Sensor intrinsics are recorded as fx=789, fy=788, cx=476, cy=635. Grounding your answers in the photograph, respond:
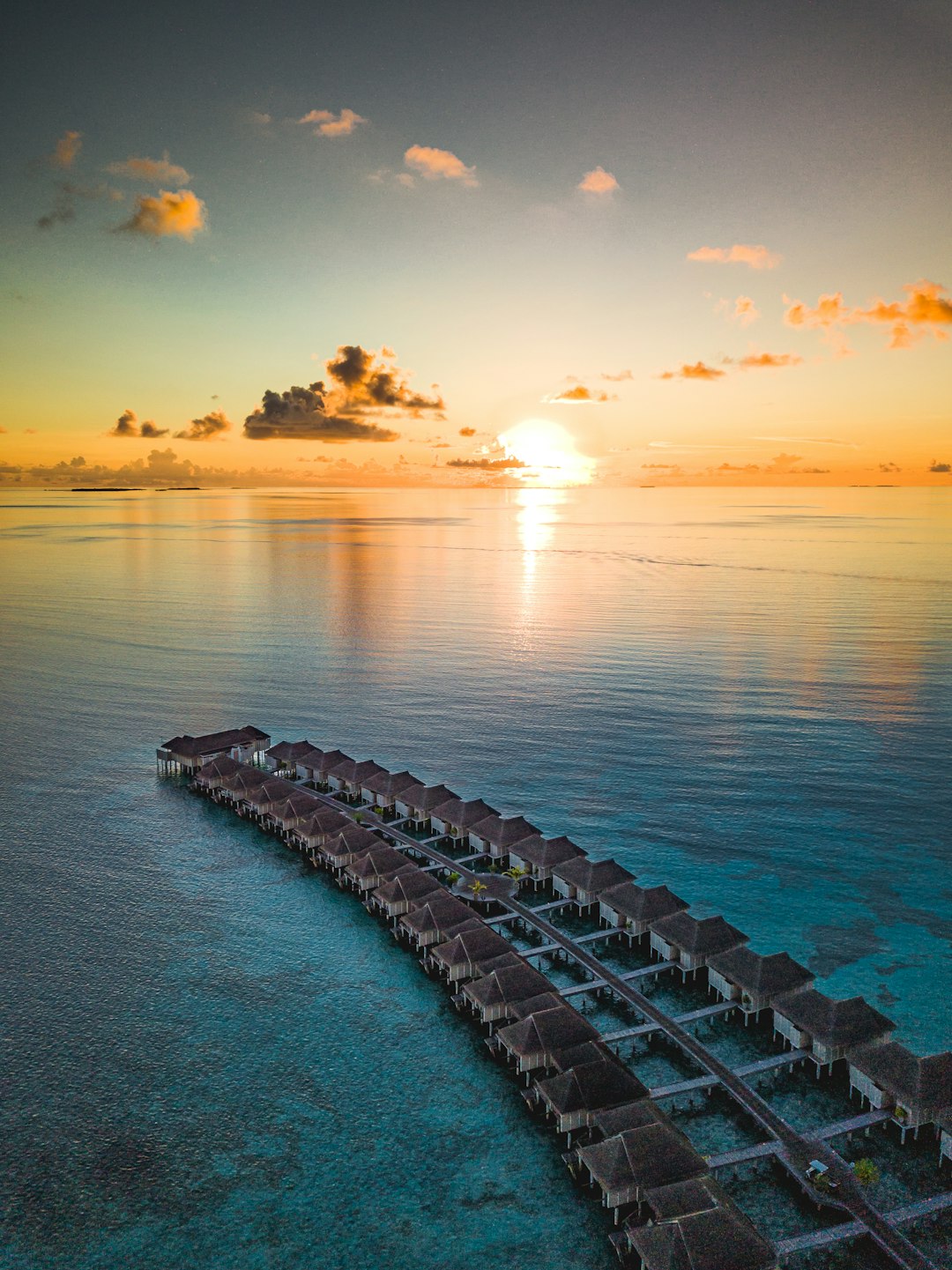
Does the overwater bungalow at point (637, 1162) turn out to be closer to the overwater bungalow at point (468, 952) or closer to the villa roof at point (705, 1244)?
the villa roof at point (705, 1244)

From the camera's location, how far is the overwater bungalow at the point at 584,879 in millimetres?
47344

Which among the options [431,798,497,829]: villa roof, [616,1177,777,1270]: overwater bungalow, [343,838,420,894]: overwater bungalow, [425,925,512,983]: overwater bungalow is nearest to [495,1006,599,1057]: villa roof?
[425,925,512,983]: overwater bungalow

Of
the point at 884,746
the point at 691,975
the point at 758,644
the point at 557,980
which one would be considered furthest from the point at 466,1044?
the point at 758,644

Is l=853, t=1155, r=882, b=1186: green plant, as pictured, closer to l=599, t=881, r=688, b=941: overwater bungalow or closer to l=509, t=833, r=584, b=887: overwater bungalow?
l=599, t=881, r=688, b=941: overwater bungalow

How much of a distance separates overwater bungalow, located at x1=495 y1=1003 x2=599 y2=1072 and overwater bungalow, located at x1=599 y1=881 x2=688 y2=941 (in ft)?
29.3

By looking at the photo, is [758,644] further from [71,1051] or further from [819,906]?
[71,1051]

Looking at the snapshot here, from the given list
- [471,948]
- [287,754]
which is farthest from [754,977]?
[287,754]

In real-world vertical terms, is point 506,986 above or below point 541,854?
below

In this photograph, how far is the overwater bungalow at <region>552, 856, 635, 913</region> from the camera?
47.3 meters

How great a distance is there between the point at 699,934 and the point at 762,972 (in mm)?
3954

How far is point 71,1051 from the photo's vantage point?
120 feet

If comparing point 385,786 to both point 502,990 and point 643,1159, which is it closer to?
point 502,990

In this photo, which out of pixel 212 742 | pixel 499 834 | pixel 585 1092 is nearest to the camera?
pixel 585 1092

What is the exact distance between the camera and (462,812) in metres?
55.6
